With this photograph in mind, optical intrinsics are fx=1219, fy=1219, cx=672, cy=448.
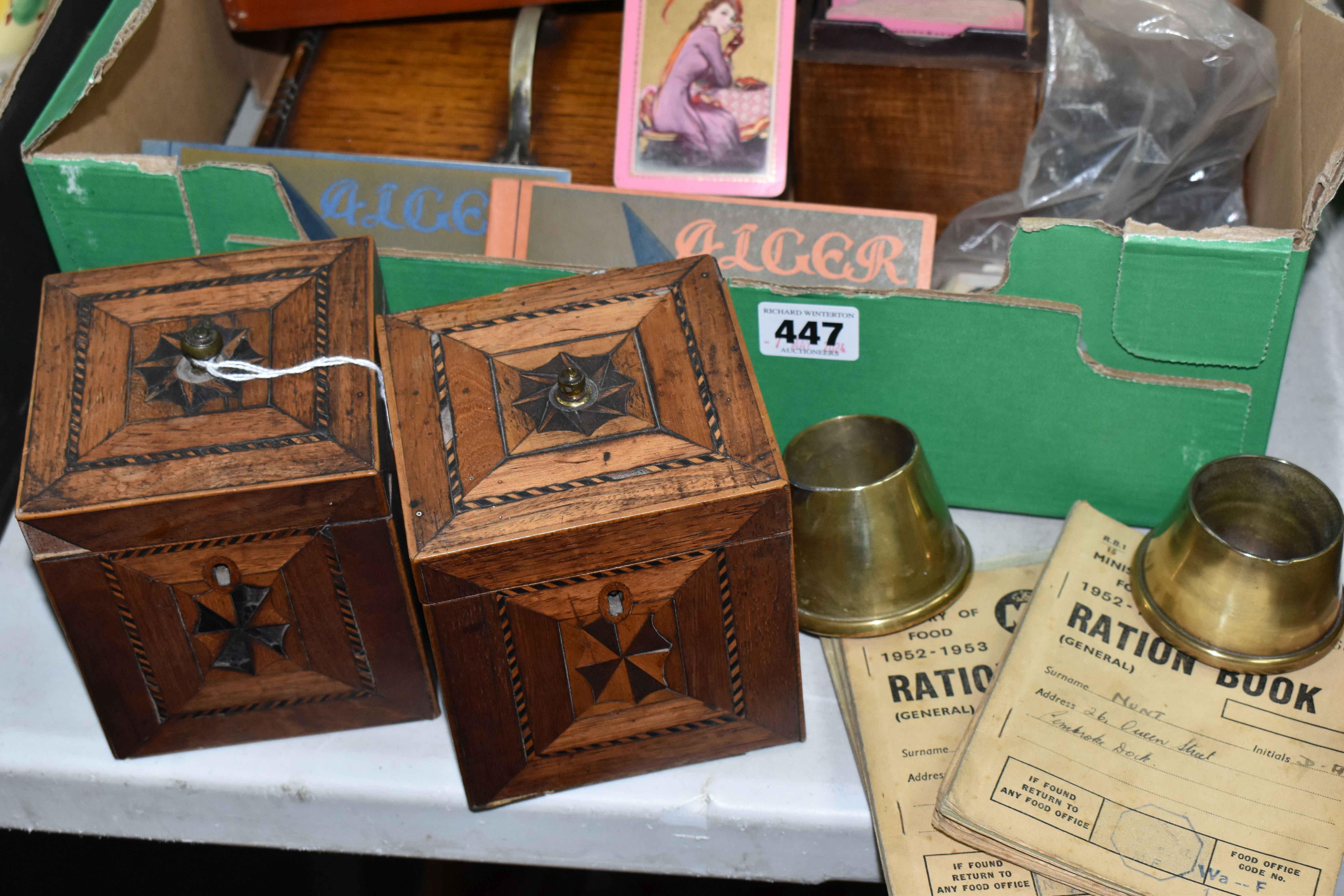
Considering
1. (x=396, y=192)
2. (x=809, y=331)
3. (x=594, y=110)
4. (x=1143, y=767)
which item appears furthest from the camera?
(x=594, y=110)

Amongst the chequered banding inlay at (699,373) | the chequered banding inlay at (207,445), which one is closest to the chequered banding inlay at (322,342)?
the chequered banding inlay at (207,445)

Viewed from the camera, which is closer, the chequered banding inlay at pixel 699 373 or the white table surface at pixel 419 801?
the chequered banding inlay at pixel 699 373

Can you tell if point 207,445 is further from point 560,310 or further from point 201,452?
point 560,310

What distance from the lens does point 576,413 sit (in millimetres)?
703

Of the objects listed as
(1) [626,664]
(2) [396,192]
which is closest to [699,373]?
(1) [626,664]

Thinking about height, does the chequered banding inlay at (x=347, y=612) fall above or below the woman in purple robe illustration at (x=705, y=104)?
below

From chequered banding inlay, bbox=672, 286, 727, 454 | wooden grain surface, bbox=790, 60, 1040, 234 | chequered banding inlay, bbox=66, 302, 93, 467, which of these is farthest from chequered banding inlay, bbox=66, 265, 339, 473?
wooden grain surface, bbox=790, 60, 1040, 234

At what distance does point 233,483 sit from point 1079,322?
0.55m

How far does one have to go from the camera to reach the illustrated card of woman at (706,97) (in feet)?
3.27

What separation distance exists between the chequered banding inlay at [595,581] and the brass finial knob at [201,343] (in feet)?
0.76

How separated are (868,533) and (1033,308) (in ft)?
0.62

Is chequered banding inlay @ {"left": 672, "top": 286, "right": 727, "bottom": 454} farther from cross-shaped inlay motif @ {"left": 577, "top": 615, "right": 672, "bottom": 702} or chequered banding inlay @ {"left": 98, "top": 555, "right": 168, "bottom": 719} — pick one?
chequered banding inlay @ {"left": 98, "top": 555, "right": 168, "bottom": 719}

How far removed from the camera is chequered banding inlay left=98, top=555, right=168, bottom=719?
0.72 metres

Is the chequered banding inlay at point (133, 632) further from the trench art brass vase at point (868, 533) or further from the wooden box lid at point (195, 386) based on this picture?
the trench art brass vase at point (868, 533)
